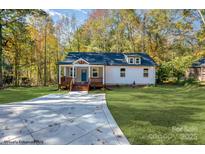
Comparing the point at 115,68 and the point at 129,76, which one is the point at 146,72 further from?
the point at 115,68

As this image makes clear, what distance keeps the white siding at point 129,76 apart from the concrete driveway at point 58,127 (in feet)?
32.9

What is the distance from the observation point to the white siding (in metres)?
16.0

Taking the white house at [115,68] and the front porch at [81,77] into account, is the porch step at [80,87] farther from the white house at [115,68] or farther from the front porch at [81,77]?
the white house at [115,68]

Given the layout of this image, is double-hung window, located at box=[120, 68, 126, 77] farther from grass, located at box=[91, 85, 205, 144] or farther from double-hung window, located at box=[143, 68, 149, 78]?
grass, located at box=[91, 85, 205, 144]

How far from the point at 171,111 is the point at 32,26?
25.4ft

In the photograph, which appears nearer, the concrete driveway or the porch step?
the concrete driveway

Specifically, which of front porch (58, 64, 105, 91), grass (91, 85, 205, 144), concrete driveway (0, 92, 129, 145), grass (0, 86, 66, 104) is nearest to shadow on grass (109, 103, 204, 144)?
grass (91, 85, 205, 144)

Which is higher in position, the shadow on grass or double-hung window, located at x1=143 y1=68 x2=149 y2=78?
double-hung window, located at x1=143 y1=68 x2=149 y2=78

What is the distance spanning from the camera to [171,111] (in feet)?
20.5

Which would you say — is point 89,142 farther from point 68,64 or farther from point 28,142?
point 68,64

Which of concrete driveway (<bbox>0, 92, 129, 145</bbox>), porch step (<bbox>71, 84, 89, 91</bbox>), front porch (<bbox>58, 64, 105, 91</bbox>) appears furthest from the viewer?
front porch (<bbox>58, 64, 105, 91</bbox>)

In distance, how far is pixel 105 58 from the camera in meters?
15.9

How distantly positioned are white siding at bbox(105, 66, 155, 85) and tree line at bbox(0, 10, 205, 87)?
0.78 metres
